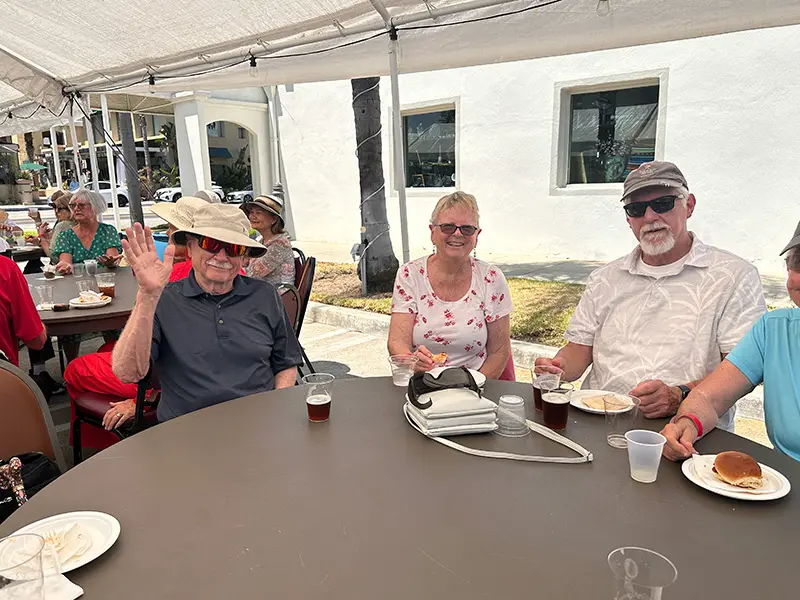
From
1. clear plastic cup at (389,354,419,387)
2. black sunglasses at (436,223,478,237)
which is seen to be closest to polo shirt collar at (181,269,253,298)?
clear plastic cup at (389,354,419,387)

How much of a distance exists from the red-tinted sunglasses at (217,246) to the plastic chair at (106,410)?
2.08 ft

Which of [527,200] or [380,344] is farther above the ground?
[527,200]

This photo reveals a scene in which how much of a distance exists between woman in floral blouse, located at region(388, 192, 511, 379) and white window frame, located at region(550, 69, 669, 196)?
587 cm

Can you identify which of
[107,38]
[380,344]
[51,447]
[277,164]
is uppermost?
[107,38]

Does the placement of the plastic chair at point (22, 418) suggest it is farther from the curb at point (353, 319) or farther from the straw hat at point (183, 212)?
the curb at point (353, 319)

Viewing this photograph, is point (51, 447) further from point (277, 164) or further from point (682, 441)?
point (277, 164)

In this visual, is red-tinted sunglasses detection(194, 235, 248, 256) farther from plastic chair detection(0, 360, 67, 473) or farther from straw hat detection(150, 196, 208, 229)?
plastic chair detection(0, 360, 67, 473)

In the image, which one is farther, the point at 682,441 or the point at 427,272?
the point at 427,272

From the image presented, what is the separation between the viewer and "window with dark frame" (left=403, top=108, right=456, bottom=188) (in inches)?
393

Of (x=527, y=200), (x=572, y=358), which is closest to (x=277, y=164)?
(x=527, y=200)

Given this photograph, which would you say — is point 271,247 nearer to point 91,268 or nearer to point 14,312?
point 91,268

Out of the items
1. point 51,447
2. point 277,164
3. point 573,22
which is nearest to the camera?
point 51,447

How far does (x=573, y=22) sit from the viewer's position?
3225mm

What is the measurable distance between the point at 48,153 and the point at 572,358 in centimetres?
5091
